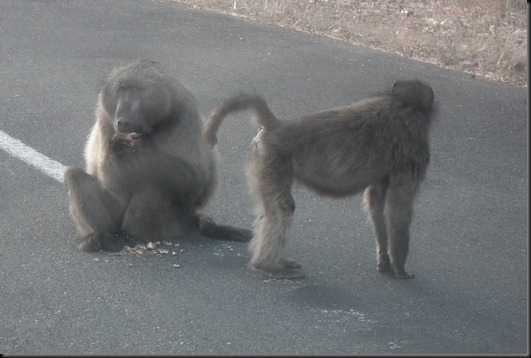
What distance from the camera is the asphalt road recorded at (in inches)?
214

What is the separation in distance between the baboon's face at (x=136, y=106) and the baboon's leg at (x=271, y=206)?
2.16 ft

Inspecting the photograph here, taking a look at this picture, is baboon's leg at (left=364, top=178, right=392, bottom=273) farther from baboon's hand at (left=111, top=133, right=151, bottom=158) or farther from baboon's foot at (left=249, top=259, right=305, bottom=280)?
baboon's hand at (left=111, top=133, right=151, bottom=158)

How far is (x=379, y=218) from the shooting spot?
6273 mm

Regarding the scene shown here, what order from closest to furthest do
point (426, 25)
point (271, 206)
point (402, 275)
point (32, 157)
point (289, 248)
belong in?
point (271, 206) < point (402, 275) < point (289, 248) < point (32, 157) < point (426, 25)

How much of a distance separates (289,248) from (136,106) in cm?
133

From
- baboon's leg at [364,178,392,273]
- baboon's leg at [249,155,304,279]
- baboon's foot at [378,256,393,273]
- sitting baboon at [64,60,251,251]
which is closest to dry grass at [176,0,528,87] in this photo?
baboon's leg at [364,178,392,273]

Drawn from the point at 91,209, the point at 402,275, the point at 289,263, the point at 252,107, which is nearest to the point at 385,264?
the point at 402,275

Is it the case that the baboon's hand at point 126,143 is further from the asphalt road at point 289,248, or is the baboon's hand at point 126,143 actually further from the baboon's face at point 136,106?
the asphalt road at point 289,248

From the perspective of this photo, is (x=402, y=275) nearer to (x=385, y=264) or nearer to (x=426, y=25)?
(x=385, y=264)

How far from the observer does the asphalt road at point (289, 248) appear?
5.44 metres

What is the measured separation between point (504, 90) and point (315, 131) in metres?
4.30

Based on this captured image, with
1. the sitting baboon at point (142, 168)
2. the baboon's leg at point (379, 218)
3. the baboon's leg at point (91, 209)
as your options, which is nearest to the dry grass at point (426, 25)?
the baboon's leg at point (379, 218)

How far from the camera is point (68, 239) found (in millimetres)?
6781

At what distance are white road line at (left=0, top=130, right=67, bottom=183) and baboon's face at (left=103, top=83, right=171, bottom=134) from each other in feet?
5.70
